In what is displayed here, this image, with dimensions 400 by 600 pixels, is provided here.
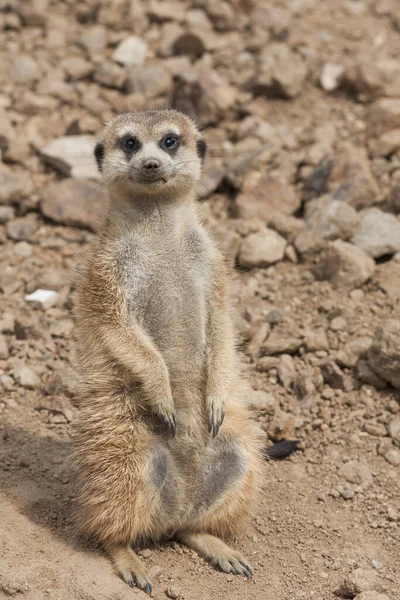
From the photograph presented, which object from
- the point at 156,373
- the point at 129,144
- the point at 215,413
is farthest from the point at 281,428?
the point at 129,144

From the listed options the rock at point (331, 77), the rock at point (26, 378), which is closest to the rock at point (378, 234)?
the rock at point (331, 77)

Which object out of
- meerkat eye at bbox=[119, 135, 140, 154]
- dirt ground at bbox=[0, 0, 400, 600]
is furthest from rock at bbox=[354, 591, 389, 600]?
meerkat eye at bbox=[119, 135, 140, 154]

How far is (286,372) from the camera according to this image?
13.5 ft

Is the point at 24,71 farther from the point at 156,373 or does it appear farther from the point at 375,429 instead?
the point at 375,429

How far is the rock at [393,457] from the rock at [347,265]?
99cm

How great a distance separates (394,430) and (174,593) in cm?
128

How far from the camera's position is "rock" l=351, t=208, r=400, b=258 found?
4.49 meters

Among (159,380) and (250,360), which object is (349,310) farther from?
(159,380)

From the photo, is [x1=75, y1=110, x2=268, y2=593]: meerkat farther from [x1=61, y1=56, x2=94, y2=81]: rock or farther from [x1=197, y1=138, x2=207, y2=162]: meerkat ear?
[x1=61, y1=56, x2=94, y2=81]: rock

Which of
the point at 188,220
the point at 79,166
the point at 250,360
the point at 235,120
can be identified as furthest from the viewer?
the point at 235,120

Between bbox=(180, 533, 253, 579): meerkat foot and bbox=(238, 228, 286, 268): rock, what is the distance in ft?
5.67

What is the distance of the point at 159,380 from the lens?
316 centimetres

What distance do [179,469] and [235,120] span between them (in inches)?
117

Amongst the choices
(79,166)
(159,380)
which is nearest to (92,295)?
(159,380)
